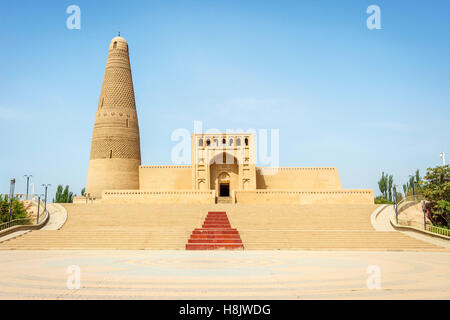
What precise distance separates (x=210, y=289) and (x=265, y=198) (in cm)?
2070

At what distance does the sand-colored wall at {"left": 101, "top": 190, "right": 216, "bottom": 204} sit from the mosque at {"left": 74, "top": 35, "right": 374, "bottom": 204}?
6.85 feet

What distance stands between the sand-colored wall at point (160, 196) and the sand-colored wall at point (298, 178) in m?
7.54

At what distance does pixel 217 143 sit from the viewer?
98.9ft

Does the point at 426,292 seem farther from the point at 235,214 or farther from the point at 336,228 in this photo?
the point at 235,214

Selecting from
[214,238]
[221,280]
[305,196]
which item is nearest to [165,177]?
[305,196]

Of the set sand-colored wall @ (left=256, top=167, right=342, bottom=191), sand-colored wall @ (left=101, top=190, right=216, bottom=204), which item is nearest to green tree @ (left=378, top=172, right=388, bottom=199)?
sand-colored wall @ (left=256, top=167, right=342, bottom=191)

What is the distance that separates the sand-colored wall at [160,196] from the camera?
25531mm

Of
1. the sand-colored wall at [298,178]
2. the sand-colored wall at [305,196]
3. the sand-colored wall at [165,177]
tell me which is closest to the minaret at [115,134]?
the sand-colored wall at [165,177]

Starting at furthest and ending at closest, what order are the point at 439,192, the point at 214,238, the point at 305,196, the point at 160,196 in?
1. the point at 305,196
2. the point at 160,196
3. the point at 439,192
4. the point at 214,238

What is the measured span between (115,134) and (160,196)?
716 centimetres

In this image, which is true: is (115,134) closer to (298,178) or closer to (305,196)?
(305,196)

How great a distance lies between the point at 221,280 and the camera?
6.67 metres

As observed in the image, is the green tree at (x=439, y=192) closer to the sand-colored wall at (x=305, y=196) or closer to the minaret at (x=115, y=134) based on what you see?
the sand-colored wall at (x=305, y=196)
